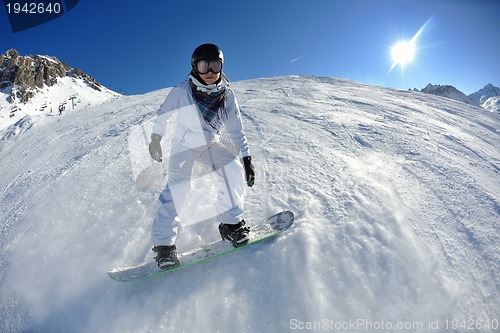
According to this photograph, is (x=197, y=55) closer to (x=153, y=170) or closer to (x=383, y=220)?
(x=153, y=170)

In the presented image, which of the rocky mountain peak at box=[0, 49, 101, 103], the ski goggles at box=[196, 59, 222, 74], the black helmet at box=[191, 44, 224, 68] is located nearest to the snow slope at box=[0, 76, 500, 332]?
the ski goggles at box=[196, 59, 222, 74]

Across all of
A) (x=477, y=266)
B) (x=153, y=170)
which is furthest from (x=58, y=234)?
(x=477, y=266)

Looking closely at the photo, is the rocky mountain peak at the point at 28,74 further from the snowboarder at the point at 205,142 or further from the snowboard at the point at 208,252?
the snowboard at the point at 208,252

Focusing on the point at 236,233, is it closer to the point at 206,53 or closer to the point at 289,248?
the point at 289,248

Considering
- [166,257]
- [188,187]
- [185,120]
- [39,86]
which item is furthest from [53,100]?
[166,257]

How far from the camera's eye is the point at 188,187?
9.39 ft

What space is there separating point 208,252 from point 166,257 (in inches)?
15.2

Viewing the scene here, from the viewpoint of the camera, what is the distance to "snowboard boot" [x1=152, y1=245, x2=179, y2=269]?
241 centimetres

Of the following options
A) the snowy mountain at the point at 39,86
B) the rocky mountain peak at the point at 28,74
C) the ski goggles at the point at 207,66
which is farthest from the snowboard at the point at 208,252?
the rocky mountain peak at the point at 28,74

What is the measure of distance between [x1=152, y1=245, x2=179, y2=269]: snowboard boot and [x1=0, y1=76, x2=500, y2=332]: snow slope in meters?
0.14

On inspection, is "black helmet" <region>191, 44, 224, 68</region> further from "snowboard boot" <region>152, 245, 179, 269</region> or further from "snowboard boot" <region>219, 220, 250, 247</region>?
"snowboard boot" <region>152, 245, 179, 269</region>

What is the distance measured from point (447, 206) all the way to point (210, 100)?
10.4 feet

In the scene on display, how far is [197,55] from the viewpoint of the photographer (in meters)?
2.91

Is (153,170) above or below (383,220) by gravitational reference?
above
